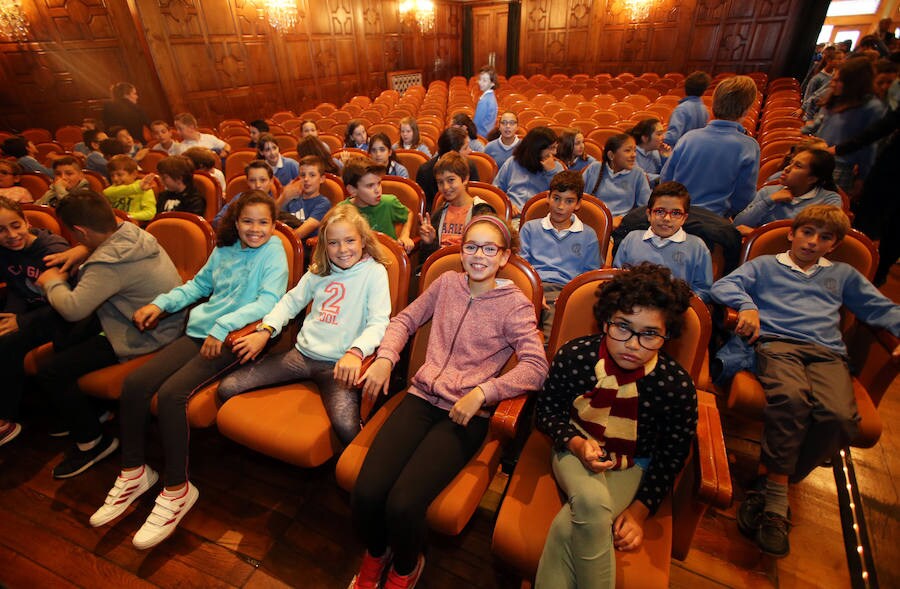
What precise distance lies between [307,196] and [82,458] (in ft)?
6.68

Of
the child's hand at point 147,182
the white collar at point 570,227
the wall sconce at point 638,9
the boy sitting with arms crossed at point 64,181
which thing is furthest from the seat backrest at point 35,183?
the wall sconce at point 638,9

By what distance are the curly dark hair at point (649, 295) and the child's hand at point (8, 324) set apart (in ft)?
9.47

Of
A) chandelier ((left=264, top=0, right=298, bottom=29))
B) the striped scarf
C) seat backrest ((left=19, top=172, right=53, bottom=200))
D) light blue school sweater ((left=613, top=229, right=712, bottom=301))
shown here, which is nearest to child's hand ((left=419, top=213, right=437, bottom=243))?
light blue school sweater ((left=613, top=229, right=712, bottom=301))

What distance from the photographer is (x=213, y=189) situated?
344 cm

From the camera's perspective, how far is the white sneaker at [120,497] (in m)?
1.72

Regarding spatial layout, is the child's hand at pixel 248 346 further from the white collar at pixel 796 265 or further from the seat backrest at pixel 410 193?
the white collar at pixel 796 265

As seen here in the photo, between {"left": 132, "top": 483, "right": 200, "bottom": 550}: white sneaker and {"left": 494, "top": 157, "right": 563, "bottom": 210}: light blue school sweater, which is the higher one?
{"left": 494, "top": 157, "right": 563, "bottom": 210}: light blue school sweater

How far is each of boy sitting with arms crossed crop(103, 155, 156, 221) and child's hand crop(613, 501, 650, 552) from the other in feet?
12.7

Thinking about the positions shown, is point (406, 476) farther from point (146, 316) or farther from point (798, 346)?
point (798, 346)

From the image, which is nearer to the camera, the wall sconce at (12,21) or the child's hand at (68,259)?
the child's hand at (68,259)

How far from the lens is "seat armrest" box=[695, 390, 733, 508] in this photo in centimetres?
108

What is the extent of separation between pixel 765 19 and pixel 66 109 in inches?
601

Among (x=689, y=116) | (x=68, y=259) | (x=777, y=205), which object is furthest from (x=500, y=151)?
(x=68, y=259)

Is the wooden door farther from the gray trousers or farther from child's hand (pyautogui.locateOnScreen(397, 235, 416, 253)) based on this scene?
the gray trousers
